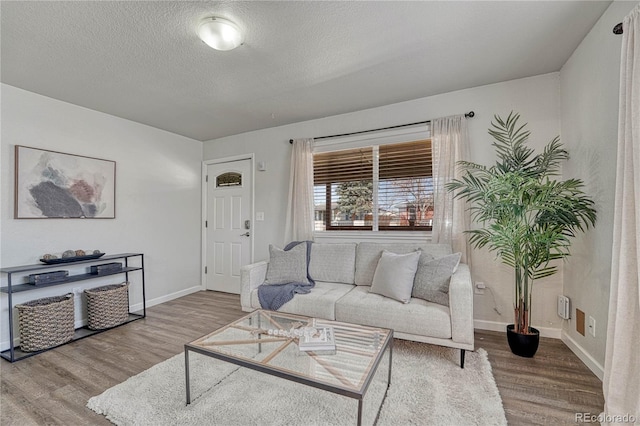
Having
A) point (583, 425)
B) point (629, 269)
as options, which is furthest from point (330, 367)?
point (629, 269)

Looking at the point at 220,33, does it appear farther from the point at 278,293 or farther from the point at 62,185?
the point at 62,185

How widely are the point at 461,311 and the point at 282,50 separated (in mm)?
2376

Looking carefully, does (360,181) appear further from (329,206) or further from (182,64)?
(182,64)

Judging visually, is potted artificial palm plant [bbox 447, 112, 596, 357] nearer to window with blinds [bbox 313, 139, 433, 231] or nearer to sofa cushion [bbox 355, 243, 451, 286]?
sofa cushion [bbox 355, 243, 451, 286]

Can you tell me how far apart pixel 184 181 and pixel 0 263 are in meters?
2.18

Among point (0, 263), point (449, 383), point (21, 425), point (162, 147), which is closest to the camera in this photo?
point (21, 425)

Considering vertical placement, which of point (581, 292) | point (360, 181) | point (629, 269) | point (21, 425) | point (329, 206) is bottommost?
point (21, 425)

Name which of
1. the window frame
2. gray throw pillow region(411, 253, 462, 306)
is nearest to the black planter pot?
gray throw pillow region(411, 253, 462, 306)

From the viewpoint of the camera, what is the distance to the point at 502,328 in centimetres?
272

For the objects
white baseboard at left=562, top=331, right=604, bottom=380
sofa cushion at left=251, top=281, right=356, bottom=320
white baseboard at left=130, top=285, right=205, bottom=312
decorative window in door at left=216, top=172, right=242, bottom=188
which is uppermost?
decorative window in door at left=216, top=172, right=242, bottom=188

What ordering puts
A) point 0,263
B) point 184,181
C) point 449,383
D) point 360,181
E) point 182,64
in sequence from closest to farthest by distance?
point 449,383 → point 182,64 → point 0,263 → point 360,181 → point 184,181

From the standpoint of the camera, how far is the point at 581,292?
219 centimetres

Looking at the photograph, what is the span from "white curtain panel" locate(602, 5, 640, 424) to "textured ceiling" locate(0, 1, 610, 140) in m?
0.66

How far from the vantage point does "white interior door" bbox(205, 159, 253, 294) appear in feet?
13.8
